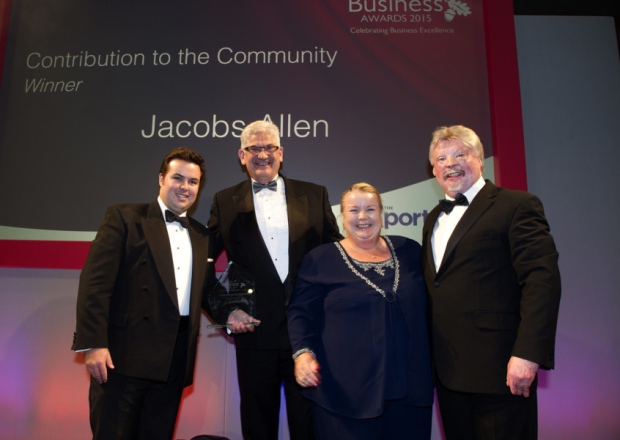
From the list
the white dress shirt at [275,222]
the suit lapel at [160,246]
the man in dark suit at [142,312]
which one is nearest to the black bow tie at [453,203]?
the white dress shirt at [275,222]

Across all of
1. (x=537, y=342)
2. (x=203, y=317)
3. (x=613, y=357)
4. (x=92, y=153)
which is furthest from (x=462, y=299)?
(x=92, y=153)

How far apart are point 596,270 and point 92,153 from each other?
427 cm

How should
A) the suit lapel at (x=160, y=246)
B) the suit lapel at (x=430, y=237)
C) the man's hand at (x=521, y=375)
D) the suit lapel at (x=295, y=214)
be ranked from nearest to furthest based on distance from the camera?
the man's hand at (x=521, y=375)
the suit lapel at (x=430, y=237)
the suit lapel at (x=160, y=246)
the suit lapel at (x=295, y=214)

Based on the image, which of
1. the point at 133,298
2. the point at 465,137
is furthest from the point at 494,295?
the point at 133,298

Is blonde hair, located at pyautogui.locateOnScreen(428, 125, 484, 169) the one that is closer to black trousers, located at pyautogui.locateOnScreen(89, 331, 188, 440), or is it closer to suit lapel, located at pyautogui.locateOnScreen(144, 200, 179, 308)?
suit lapel, located at pyautogui.locateOnScreen(144, 200, 179, 308)

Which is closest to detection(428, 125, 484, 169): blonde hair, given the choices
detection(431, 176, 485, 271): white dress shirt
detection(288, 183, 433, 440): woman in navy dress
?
detection(431, 176, 485, 271): white dress shirt

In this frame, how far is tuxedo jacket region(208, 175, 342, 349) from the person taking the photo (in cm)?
273

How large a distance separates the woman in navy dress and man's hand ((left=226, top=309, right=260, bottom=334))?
1.24 ft

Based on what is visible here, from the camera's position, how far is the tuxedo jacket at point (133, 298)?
2.38 meters

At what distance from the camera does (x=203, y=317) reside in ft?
12.5

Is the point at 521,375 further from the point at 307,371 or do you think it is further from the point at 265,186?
the point at 265,186

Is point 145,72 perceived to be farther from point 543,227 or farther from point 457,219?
point 543,227

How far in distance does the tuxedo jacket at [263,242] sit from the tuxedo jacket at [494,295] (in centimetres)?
87

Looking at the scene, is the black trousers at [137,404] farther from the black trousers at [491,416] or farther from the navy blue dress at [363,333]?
the black trousers at [491,416]
